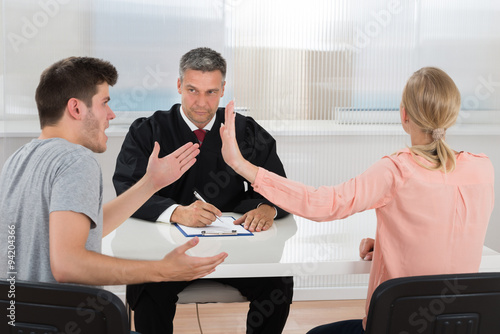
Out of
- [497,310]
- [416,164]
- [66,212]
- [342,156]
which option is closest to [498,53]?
[342,156]

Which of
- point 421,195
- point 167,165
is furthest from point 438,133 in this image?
point 167,165

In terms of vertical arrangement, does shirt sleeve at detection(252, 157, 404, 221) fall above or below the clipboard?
above

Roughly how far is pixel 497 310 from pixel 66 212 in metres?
1.04

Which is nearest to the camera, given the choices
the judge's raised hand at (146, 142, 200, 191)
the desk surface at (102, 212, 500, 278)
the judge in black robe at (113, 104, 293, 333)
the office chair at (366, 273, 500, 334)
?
the office chair at (366, 273, 500, 334)

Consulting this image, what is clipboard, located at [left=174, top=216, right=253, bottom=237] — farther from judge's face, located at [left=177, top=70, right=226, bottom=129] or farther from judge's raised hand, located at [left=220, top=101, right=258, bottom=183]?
judge's face, located at [left=177, top=70, right=226, bottom=129]

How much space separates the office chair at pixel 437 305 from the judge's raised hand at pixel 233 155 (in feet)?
1.70

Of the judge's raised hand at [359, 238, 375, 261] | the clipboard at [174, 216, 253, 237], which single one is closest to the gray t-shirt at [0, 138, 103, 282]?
the clipboard at [174, 216, 253, 237]

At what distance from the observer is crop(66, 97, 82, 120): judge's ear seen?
1634 millimetres

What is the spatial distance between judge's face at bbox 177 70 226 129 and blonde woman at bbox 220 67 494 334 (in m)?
1.10

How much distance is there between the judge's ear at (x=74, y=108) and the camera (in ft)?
5.36

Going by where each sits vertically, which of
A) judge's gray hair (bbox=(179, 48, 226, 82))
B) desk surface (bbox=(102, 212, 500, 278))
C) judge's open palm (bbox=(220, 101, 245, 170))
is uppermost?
judge's gray hair (bbox=(179, 48, 226, 82))

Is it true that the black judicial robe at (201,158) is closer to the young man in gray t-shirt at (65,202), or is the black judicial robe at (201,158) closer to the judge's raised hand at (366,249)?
the judge's raised hand at (366,249)

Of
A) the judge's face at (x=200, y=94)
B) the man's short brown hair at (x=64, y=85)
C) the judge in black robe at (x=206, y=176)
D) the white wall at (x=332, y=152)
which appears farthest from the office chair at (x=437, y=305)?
the white wall at (x=332, y=152)

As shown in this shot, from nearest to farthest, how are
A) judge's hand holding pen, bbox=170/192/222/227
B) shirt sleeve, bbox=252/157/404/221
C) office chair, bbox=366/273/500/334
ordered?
office chair, bbox=366/273/500/334 → shirt sleeve, bbox=252/157/404/221 → judge's hand holding pen, bbox=170/192/222/227
